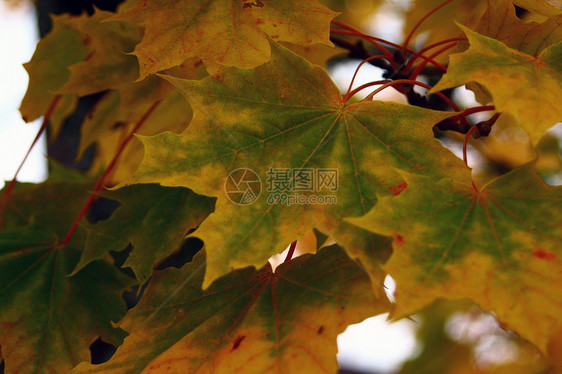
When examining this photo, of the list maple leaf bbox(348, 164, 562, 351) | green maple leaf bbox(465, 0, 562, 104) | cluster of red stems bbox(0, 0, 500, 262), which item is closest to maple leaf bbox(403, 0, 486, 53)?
cluster of red stems bbox(0, 0, 500, 262)

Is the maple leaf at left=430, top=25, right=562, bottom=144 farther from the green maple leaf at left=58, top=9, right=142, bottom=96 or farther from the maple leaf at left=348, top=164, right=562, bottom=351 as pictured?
the green maple leaf at left=58, top=9, right=142, bottom=96

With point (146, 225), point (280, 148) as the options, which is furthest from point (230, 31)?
point (146, 225)

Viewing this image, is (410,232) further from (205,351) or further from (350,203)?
(205,351)

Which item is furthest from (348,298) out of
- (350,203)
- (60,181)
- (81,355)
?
→ (60,181)

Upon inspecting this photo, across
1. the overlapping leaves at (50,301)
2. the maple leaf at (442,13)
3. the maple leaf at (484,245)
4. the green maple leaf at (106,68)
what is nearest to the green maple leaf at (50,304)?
the overlapping leaves at (50,301)

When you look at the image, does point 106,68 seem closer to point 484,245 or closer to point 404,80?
point 404,80

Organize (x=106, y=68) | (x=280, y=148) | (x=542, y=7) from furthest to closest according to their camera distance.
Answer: (x=106, y=68) < (x=542, y=7) < (x=280, y=148)
